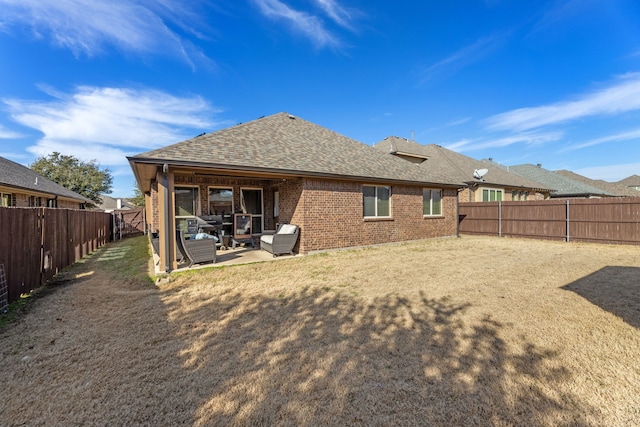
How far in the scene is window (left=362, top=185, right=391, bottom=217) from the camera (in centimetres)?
1080

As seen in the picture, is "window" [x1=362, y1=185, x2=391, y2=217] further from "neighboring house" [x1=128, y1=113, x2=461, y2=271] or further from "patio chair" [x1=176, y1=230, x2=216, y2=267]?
"patio chair" [x1=176, y1=230, x2=216, y2=267]

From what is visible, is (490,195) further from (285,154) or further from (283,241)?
(283,241)

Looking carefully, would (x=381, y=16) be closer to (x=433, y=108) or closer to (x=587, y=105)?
(x=433, y=108)

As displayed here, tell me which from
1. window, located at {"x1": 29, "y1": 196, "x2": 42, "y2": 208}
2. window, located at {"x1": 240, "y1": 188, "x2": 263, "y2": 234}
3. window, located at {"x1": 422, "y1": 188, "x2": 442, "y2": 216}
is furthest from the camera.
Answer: window, located at {"x1": 29, "y1": 196, "x2": 42, "y2": 208}

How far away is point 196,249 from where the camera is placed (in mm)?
7164

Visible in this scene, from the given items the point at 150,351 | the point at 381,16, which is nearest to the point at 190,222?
the point at 150,351

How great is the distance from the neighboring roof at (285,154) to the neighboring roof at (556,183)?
2081 centimetres

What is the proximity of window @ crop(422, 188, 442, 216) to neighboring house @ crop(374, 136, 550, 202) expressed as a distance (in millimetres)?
→ 5775

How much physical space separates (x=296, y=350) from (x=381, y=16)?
12.4 metres

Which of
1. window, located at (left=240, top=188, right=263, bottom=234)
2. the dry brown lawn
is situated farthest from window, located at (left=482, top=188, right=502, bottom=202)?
window, located at (left=240, top=188, right=263, bottom=234)

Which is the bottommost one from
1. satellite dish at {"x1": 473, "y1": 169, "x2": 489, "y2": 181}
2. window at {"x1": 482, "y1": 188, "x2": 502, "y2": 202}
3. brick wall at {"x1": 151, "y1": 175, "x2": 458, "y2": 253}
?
brick wall at {"x1": 151, "y1": 175, "x2": 458, "y2": 253}

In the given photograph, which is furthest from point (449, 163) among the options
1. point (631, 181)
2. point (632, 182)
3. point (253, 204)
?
point (631, 181)

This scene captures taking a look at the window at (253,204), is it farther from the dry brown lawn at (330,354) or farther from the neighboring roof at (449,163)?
the neighboring roof at (449,163)

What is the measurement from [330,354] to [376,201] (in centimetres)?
865
